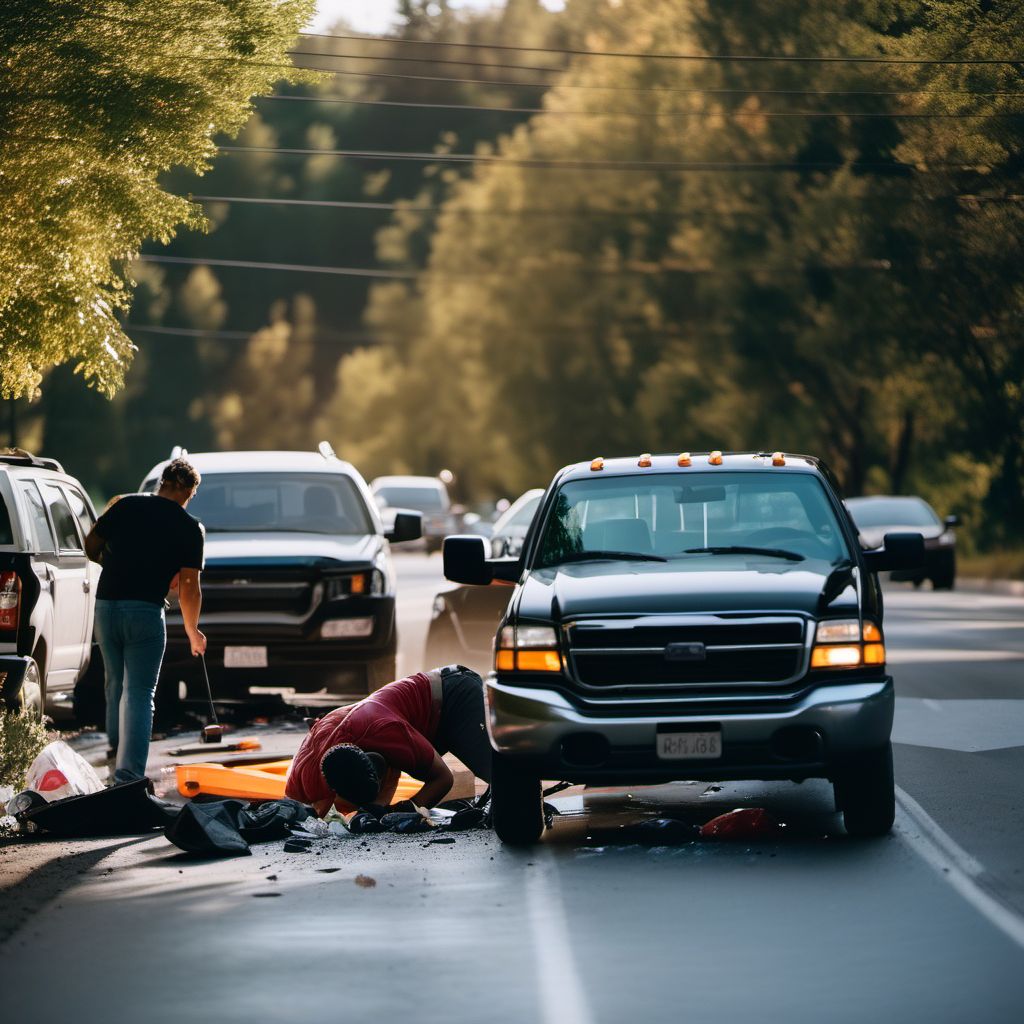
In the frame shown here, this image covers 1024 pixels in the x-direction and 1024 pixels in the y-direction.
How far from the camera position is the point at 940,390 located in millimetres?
47406

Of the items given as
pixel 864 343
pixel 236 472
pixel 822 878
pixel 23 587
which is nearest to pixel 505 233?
pixel 864 343

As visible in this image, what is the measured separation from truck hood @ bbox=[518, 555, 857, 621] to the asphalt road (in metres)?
1.11

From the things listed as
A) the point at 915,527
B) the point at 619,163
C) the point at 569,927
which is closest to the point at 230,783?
the point at 569,927

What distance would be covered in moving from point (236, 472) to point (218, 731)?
376cm

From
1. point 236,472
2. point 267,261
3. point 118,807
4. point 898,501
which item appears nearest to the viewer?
point 118,807

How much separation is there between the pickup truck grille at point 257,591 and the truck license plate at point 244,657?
12.4 inches

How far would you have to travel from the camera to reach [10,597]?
13898 millimetres

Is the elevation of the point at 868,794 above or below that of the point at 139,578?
below

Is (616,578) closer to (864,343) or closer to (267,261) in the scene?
(864,343)

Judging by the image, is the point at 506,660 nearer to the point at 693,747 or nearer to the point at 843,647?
the point at 693,747

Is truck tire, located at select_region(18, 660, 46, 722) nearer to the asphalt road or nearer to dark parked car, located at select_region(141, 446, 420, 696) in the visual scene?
dark parked car, located at select_region(141, 446, 420, 696)

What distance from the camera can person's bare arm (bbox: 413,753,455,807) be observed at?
11852mm

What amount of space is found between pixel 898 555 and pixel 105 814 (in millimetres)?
4162

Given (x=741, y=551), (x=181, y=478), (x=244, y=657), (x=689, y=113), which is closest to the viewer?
(x=741, y=551)
